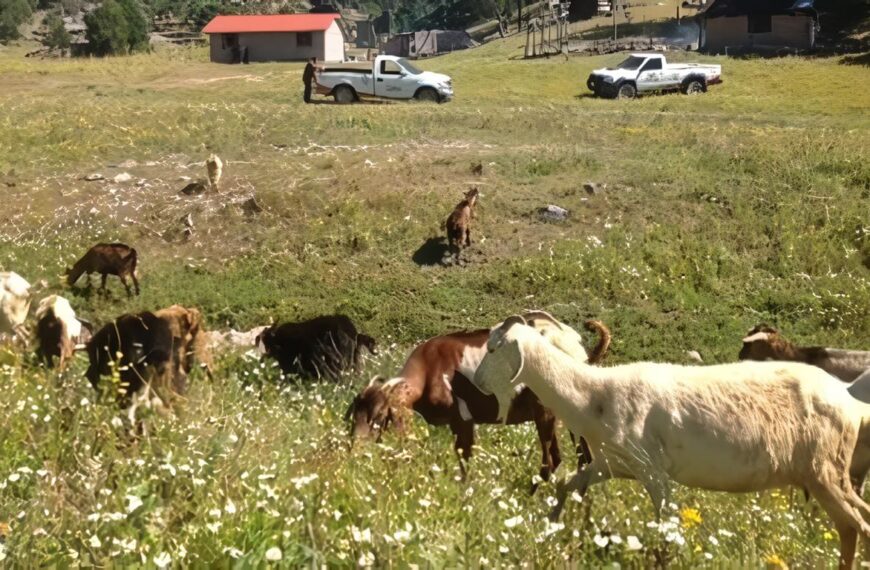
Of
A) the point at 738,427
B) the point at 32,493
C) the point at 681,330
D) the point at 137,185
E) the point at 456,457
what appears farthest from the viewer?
the point at 137,185

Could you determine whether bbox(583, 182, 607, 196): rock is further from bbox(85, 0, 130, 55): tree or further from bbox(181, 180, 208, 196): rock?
bbox(85, 0, 130, 55): tree

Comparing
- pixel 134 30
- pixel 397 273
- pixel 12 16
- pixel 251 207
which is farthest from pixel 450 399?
pixel 12 16

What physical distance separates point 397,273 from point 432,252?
968mm

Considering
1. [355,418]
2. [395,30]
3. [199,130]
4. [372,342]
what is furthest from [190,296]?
[395,30]

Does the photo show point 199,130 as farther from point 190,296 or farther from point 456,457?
point 456,457

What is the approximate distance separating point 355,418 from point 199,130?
65.7ft

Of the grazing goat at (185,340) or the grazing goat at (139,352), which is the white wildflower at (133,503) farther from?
the grazing goat at (185,340)

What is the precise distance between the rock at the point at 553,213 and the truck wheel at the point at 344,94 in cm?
1731

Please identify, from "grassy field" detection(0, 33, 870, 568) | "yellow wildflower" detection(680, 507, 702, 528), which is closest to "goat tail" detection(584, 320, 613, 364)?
"grassy field" detection(0, 33, 870, 568)

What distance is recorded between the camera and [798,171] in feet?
66.8

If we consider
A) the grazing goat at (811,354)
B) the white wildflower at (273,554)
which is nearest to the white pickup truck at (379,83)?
the grazing goat at (811,354)

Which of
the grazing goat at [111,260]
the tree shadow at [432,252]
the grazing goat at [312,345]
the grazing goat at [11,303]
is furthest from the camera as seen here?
the tree shadow at [432,252]

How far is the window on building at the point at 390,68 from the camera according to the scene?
35.0m

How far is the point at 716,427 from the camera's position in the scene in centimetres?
579
